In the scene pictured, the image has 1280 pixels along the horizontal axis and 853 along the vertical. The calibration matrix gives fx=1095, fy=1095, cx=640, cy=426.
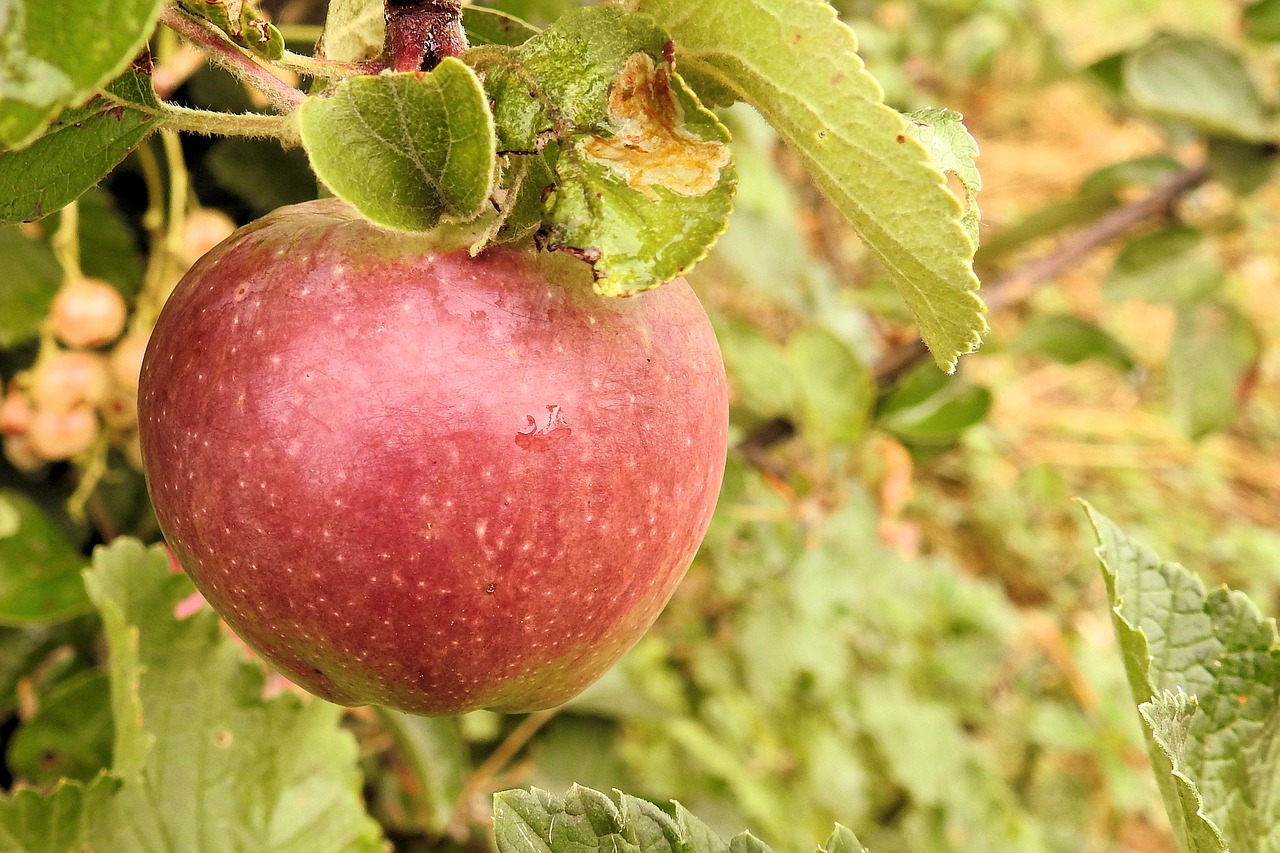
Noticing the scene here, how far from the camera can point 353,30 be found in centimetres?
39

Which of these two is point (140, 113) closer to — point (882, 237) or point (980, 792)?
point (882, 237)

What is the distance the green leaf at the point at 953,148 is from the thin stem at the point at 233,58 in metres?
0.19

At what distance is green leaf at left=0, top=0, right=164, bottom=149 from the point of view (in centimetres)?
25

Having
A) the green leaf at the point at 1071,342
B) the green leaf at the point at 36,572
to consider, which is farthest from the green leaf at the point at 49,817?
the green leaf at the point at 1071,342

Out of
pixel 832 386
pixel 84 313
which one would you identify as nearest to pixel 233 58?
pixel 84 313

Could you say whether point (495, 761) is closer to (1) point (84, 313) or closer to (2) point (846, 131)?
(1) point (84, 313)

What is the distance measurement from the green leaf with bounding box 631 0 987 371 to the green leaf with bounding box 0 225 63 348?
20.3 inches

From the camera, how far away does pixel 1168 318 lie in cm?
269

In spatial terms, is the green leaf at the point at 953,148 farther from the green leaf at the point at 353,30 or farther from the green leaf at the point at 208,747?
the green leaf at the point at 208,747

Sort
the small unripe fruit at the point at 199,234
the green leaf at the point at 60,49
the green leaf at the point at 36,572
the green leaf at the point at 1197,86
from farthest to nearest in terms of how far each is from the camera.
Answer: the green leaf at the point at 1197,86, the small unripe fruit at the point at 199,234, the green leaf at the point at 36,572, the green leaf at the point at 60,49

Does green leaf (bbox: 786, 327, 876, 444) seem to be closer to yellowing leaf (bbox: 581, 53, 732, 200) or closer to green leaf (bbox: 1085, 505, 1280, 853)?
green leaf (bbox: 1085, 505, 1280, 853)

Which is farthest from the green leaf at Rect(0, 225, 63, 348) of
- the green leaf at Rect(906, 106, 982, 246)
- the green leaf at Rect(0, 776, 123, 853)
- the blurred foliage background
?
the green leaf at Rect(906, 106, 982, 246)

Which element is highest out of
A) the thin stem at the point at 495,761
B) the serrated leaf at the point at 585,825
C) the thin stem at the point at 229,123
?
the thin stem at the point at 229,123

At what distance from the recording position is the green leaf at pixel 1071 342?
112cm
